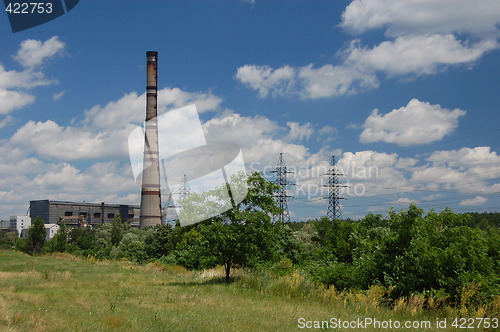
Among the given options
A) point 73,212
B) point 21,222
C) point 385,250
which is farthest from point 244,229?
point 21,222

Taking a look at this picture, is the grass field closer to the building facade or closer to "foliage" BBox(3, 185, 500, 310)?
"foliage" BBox(3, 185, 500, 310)

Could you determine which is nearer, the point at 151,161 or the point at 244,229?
the point at 244,229

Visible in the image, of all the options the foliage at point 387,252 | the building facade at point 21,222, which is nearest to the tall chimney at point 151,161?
the foliage at point 387,252

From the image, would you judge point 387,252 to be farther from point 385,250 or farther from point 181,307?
point 181,307

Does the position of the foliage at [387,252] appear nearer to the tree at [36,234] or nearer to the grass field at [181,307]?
the grass field at [181,307]

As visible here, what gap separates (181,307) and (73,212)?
462 feet

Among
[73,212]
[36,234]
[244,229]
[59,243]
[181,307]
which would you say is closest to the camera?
[181,307]

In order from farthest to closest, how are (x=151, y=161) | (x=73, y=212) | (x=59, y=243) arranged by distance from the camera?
1. (x=73, y=212)
2. (x=59, y=243)
3. (x=151, y=161)

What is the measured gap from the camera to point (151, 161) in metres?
76.2

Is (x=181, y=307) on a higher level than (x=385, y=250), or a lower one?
lower

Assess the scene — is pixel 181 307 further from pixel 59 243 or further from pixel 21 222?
pixel 21 222

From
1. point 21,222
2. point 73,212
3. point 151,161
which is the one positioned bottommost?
point 21,222

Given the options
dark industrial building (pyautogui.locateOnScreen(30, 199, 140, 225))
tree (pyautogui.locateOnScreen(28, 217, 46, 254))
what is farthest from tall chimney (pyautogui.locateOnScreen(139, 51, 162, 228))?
dark industrial building (pyautogui.locateOnScreen(30, 199, 140, 225))

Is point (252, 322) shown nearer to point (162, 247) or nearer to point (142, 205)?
point (162, 247)
